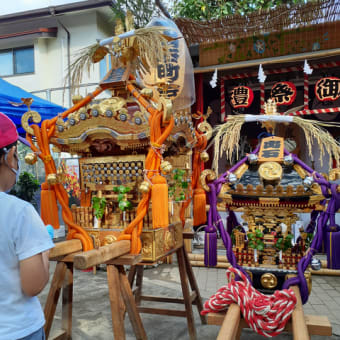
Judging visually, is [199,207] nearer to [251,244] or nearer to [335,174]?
[251,244]

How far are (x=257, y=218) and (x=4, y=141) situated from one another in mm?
2249

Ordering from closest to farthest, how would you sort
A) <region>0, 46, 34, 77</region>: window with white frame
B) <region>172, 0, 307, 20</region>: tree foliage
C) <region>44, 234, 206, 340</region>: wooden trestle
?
<region>44, 234, 206, 340</region>: wooden trestle, <region>172, 0, 307, 20</region>: tree foliage, <region>0, 46, 34, 77</region>: window with white frame

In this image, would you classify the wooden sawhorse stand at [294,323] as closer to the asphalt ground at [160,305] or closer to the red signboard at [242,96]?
the asphalt ground at [160,305]

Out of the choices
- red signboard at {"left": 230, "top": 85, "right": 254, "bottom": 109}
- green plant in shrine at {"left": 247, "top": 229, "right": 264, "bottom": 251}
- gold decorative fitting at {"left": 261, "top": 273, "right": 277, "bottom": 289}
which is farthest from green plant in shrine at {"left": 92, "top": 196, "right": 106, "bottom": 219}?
red signboard at {"left": 230, "top": 85, "right": 254, "bottom": 109}

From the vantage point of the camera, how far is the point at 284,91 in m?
6.32

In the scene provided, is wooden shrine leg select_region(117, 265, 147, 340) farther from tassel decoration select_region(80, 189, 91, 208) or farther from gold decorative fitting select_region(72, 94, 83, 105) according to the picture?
gold decorative fitting select_region(72, 94, 83, 105)

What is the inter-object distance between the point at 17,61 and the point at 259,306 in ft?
35.8

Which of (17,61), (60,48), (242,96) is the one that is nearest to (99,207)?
(242,96)

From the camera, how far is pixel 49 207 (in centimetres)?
288

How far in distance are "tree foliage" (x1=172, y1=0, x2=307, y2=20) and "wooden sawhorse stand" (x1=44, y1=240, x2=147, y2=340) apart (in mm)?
6705

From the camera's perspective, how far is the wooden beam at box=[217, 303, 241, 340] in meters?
1.99

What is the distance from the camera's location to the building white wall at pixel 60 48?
984 cm

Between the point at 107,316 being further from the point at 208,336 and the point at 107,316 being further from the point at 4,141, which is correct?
the point at 4,141

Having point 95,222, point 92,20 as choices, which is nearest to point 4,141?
point 95,222
